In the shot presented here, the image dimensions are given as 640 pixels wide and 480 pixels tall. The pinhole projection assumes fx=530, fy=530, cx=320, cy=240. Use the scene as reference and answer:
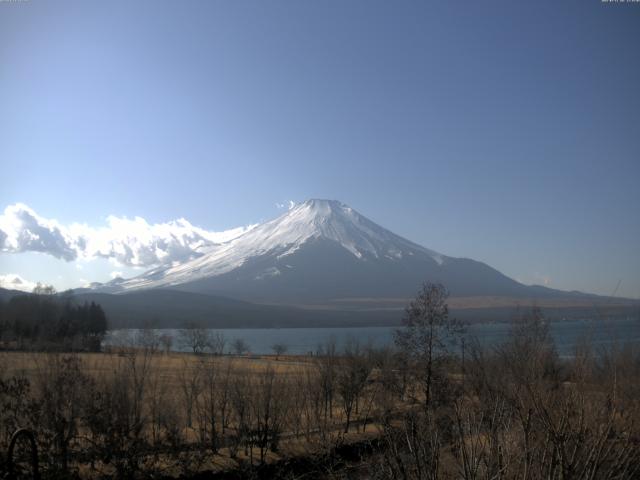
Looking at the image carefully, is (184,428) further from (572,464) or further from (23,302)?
(23,302)

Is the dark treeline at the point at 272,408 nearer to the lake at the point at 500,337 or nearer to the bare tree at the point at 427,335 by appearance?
the bare tree at the point at 427,335

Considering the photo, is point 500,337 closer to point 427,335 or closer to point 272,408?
point 427,335

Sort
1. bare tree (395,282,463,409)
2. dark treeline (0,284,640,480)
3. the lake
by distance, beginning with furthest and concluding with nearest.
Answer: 1. bare tree (395,282,463,409)
2. dark treeline (0,284,640,480)
3. the lake

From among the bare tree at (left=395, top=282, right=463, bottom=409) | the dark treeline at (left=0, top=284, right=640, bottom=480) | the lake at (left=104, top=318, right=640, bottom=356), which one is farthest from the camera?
the bare tree at (left=395, top=282, right=463, bottom=409)

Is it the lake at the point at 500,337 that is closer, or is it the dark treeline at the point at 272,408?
the lake at the point at 500,337

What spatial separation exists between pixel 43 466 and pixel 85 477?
217 cm

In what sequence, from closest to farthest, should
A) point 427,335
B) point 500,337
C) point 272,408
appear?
1. point 272,408
2. point 427,335
3. point 500,337

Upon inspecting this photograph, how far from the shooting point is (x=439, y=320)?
27250mm

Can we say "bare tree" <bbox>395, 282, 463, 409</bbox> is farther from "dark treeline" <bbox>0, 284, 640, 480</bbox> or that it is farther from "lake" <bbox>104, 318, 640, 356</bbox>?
"lake" <bbox>104, 318, 640, 356</bbox>

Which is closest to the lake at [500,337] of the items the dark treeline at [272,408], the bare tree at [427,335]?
the dark treeline at [272,408]

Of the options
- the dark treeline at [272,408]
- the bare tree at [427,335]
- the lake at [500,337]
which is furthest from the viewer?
the bare tree at [427,335]

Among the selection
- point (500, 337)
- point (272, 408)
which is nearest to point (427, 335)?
point (272, 408)

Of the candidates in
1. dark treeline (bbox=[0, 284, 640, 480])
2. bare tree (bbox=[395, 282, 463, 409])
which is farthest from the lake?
bare tree (bbox=[395, 282, 463, 409])

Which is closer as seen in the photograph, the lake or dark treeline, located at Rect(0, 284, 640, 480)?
the lake
